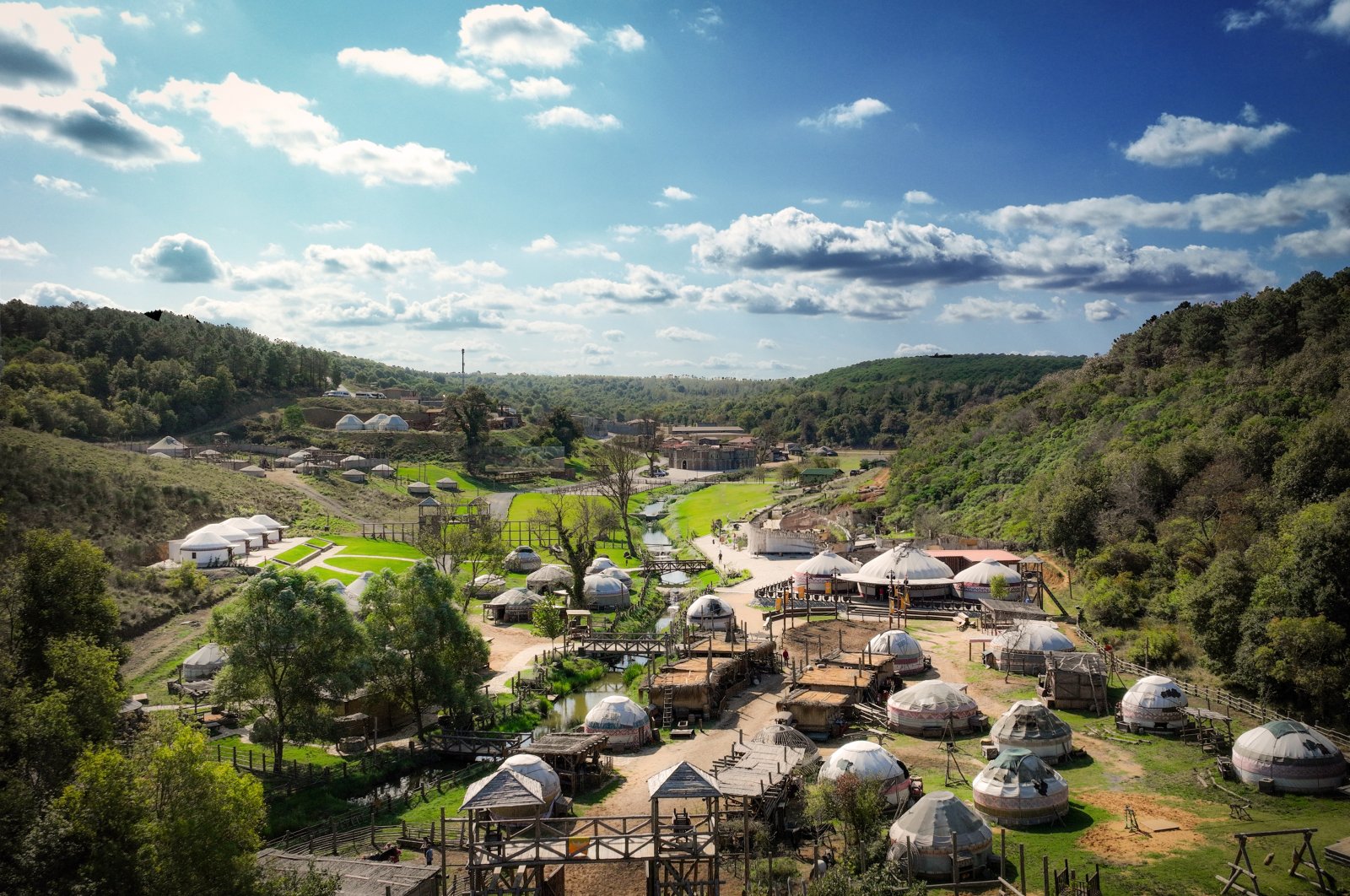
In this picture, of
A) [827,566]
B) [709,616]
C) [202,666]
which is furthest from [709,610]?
[202,666]

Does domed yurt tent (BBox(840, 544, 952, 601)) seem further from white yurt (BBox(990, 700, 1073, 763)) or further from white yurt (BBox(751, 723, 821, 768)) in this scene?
white yurt (BBox(751, 723, 821, 768))

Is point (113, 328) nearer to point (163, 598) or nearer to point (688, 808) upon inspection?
point (163, 598)

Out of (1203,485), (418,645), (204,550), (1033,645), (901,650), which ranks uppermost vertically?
(1203,485)

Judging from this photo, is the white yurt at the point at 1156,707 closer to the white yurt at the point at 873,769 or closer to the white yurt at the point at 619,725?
the white yurt at the point at 873,769

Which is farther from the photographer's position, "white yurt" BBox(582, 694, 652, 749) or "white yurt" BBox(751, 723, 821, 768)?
"white yurt" BBox(582, 694, 652, 749)

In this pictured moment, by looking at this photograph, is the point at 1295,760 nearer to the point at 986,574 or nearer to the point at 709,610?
the point at 709,610

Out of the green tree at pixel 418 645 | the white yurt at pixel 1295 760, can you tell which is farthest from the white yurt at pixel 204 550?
the white yurt at pixel 1295 760

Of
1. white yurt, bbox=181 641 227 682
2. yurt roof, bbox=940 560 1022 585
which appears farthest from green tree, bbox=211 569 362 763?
yurt roof, bbox=940 560 1022 585
